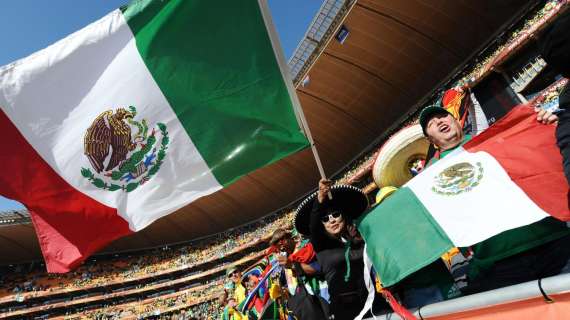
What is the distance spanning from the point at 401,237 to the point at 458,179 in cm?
46

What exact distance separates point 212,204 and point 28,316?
57.1 feet

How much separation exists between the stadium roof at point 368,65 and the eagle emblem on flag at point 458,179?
13.6 m

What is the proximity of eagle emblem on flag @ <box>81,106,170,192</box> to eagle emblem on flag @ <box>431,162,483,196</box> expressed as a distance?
2.52m

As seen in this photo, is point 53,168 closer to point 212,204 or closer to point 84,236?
point 84,236

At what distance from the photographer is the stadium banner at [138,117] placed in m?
3.14

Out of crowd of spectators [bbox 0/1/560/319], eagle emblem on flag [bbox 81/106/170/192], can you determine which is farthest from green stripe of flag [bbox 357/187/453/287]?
crowd of spectators [bbox 0/1/560/319]

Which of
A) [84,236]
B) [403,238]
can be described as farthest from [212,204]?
[403,238]

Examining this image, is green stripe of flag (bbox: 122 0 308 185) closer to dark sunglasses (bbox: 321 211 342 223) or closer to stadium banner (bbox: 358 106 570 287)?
dark sunglasses (bbox: 321 211 342 223)

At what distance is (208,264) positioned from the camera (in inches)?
1204

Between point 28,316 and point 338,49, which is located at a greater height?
point 338,49

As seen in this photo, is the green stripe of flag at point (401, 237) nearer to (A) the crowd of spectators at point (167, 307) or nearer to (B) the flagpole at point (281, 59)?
(B) the flagpole at point (281, 59)

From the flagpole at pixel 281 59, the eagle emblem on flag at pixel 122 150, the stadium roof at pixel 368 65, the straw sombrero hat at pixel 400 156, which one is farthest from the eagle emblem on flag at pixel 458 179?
the stadium roof at pixel 368 65

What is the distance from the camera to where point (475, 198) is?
1807mm

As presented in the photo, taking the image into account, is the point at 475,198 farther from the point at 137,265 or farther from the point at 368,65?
the point at 137,265
